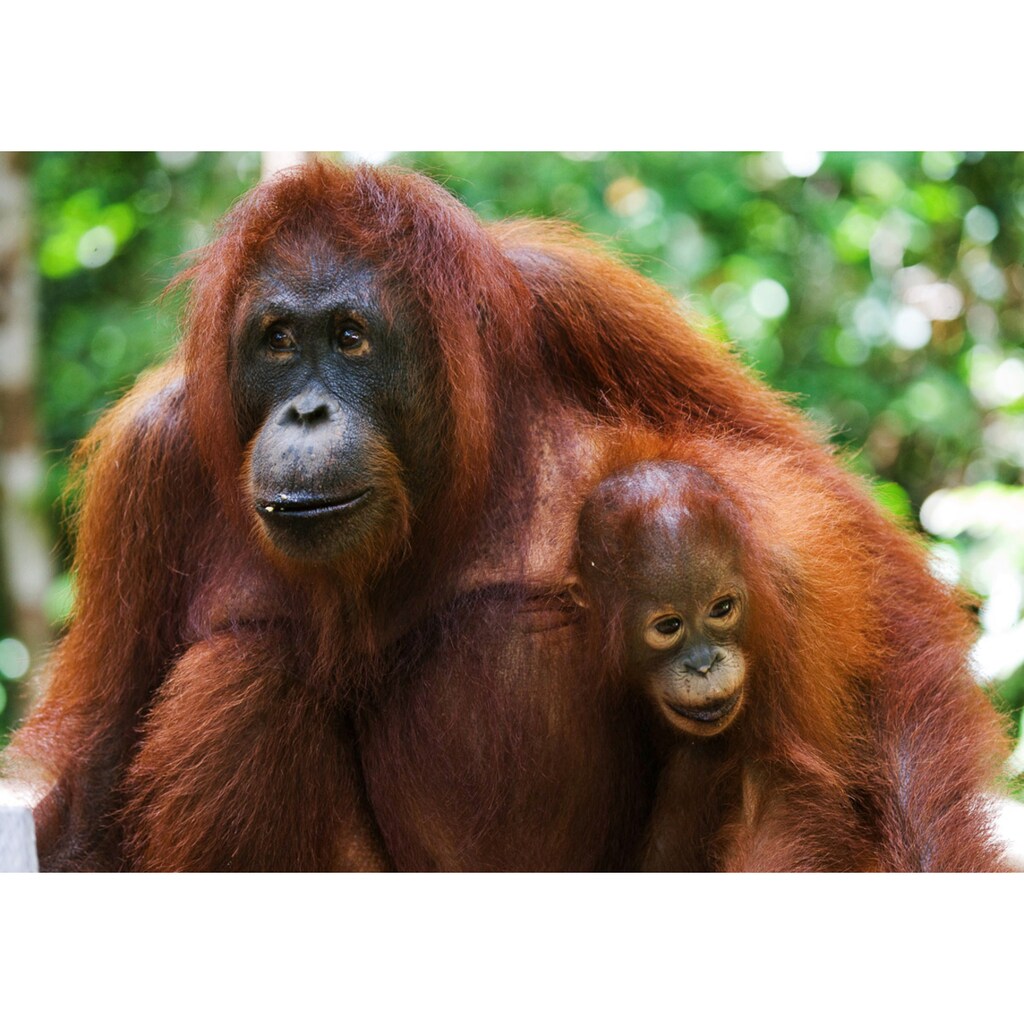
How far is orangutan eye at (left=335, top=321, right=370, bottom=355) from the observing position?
7.15ft

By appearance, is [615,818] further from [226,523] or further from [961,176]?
[961,176]

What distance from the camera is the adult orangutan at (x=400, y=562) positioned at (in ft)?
7.20

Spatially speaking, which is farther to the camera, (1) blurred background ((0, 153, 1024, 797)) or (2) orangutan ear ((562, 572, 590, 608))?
(1) blurred background ((0, 153, 1024, 797))

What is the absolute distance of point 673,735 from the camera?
2338 millimetres

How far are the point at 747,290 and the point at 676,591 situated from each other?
2033 millimetres

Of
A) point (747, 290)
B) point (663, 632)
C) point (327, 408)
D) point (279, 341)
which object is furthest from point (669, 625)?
point (747, 290)

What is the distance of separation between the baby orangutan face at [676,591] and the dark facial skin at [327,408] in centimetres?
38

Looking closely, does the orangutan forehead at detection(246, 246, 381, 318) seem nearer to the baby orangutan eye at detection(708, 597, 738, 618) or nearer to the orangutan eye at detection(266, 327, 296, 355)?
the orangutan eye at detection(266, 327, 296, 355)

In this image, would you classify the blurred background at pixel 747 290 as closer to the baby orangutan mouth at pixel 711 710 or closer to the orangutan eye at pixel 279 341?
the orangutan eye at pixel 279 341

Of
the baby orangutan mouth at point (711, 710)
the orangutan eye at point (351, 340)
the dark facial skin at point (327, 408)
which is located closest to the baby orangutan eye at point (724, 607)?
the baby orangutan mouth at point (711, 710)

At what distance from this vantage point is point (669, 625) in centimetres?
221

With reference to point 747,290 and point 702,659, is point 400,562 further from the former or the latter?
point 747,290

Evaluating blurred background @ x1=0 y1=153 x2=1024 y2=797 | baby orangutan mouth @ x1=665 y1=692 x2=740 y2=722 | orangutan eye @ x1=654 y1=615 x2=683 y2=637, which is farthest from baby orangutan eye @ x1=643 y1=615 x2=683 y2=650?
blurred background @ x1=0 y1=153 x2=1024 y2=797
